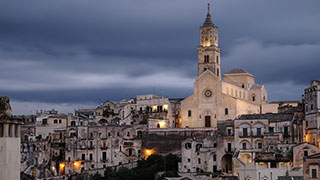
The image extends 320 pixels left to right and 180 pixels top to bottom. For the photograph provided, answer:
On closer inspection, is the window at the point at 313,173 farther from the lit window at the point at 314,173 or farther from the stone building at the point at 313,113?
the stone building at the point at 313,113

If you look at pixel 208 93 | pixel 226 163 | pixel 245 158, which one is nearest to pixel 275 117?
pixel 245 158

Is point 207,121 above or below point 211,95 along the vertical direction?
below

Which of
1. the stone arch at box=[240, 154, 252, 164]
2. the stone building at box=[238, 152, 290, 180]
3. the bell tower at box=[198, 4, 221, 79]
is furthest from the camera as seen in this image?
the bell tower at box=[198, 4, 221, 79]

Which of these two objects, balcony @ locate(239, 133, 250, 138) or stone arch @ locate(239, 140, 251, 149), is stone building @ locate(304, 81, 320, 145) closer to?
stone arch @ locate(239, 140, 251, 149)

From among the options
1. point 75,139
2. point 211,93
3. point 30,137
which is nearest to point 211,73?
point 211,93

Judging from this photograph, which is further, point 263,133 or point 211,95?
point 211,95

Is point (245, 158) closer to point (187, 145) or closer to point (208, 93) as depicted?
point (187, 145)

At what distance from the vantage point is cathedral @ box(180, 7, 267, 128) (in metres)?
83.5

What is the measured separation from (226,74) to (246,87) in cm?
398

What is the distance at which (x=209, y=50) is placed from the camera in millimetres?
88312

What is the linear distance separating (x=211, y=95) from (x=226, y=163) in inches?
626

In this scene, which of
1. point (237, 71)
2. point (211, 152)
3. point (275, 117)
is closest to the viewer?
point (275, 117)

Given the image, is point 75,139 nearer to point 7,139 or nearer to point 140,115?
point 140,115

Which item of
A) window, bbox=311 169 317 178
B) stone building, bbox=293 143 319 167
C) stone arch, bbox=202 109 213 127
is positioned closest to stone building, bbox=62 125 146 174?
stone arch, bbox=202 109 213 127
